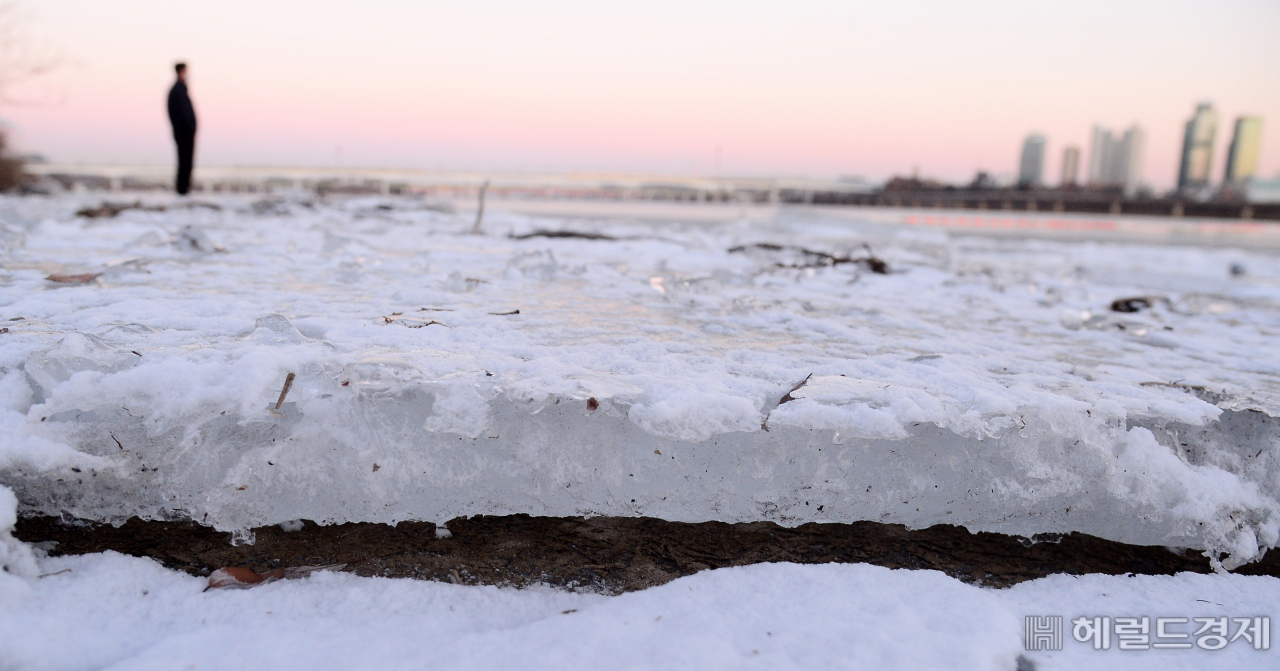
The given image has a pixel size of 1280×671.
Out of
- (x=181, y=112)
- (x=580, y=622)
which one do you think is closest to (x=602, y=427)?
(x=580, y=622)

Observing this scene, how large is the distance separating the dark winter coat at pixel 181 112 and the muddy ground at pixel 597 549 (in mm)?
8285

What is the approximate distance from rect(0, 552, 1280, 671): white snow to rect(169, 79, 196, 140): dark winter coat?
8.37 meters

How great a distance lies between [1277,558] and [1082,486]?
440 mm

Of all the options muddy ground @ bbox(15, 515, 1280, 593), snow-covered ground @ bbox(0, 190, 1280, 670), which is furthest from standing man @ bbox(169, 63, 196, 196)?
muddy ground @ bbox(15, 515, 1280, 593)

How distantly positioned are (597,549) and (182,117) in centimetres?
881

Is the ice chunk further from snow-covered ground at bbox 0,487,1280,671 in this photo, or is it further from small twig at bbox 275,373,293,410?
small twig at bbox 275,373,293,410

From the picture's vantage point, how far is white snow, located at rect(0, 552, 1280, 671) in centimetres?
100

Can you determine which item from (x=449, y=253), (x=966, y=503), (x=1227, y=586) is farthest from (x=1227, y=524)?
(x=449, y=253)

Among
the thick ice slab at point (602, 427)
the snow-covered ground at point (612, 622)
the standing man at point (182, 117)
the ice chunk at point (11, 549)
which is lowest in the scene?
the snow-covered ground at point (612, 622)

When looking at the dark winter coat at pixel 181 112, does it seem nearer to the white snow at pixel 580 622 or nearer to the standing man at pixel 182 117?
the standing man at pixel 182 117

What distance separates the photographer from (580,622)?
109cm

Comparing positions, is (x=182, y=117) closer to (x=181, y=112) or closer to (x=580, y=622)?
(x=181, y=112)

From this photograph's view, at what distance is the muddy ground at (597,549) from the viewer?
1.24m

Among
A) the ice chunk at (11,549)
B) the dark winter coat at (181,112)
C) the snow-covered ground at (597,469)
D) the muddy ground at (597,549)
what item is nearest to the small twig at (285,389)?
the snow-covered ground at (597,469)
